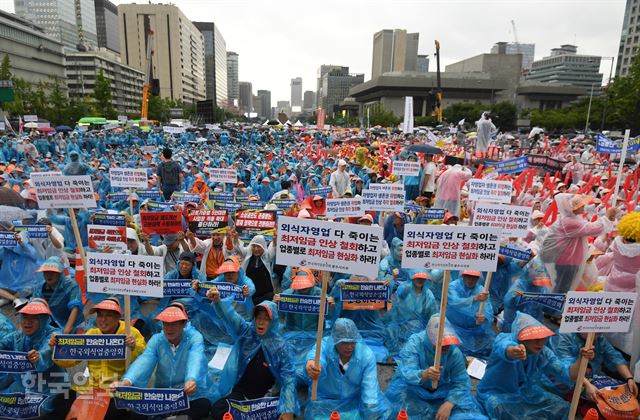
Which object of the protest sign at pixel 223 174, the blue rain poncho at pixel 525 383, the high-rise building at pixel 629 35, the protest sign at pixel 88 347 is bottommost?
the blue rain poncho at pixel 525 383

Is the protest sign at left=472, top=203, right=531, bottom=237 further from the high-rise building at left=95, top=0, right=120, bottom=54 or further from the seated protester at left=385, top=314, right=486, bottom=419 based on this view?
the high-rise building at left=95, top=0, right=120, bottom=54

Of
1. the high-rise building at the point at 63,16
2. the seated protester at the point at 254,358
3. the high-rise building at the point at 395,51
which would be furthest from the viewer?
the high-rise building at the point at 395,51

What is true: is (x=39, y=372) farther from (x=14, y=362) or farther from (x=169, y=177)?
(x=169, y=177)

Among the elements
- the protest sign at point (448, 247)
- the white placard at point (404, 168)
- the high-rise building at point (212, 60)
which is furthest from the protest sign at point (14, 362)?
the high-rise building at point (212, 60)

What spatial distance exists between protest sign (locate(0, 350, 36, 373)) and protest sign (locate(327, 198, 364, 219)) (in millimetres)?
4478

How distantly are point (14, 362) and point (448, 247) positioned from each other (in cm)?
388

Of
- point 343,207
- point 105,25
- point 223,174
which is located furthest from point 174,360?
point 105,25

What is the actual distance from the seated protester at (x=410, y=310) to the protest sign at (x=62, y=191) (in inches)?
170

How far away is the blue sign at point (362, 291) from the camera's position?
4570mm

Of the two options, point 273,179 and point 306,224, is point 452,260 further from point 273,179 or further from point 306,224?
point 273,179

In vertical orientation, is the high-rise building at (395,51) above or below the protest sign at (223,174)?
above

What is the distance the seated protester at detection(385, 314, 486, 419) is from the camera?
3.59m

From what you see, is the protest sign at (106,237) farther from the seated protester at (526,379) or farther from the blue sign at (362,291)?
the seated protester at (526,379)

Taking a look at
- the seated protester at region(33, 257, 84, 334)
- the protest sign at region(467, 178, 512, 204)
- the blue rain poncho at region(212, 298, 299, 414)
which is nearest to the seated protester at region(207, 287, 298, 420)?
the blue rain poncho at region(212, 298, 299, 414)
